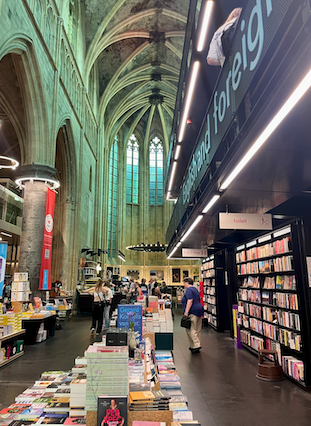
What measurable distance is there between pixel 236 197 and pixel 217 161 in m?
0.61

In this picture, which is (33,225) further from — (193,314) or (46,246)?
(193,314)

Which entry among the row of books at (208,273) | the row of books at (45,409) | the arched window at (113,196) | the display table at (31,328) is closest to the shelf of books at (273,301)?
the row of books at (208,273)

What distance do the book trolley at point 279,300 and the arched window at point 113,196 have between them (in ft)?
77.2

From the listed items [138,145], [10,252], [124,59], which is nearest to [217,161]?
[10,252]

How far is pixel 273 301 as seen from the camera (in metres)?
5.99

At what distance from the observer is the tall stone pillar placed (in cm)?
1034

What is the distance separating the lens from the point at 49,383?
276 centimetres

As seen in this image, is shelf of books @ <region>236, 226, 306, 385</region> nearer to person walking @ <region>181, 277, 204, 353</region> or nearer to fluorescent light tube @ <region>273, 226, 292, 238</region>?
fluorescent light tube @ <region>273, 226, 292, 238</region>

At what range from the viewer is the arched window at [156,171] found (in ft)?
115

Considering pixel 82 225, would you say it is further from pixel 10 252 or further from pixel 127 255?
pixel 127 255

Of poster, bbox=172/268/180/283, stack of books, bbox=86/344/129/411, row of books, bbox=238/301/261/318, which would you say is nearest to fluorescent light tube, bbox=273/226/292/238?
row of books, bbox=238/301/261/318

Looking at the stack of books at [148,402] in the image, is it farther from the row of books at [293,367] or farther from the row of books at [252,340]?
the row of books at [252,340]

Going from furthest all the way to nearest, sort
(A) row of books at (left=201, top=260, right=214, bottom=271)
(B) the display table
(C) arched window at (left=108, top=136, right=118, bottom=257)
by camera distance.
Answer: (C) arched window at (left=108, top=136, right=118, bottom=257)
(A) row of books at (left=201, top=260, right=214, bottom=271)
(B) the display table

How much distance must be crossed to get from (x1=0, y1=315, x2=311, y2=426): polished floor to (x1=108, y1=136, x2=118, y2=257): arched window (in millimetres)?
22356
